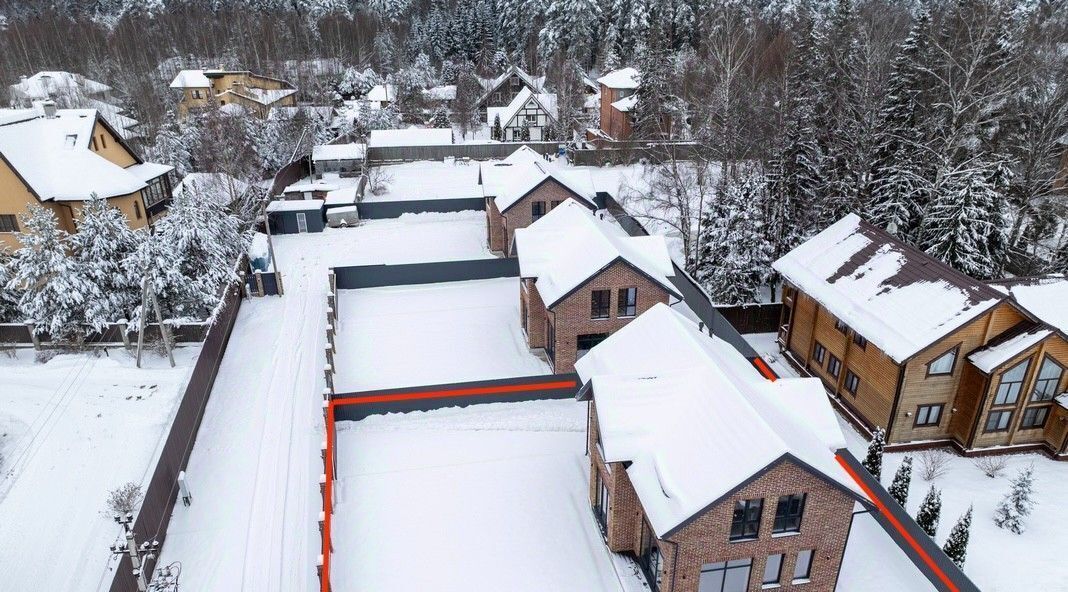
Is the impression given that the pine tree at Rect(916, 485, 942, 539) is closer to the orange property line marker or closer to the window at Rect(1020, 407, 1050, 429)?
the orange property line marker

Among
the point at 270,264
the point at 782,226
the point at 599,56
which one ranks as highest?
the point at 599,56

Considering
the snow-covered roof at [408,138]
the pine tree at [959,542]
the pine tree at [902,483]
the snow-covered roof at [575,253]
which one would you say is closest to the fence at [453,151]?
the snow-covered roof at [408,138]

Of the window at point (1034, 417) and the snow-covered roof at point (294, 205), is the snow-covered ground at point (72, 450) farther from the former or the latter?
the window at point (1034, 417)

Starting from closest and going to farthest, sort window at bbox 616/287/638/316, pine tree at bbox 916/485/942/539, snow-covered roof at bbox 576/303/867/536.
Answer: snow-covered roof at bbox 576/303/867/536 → pine tree at bbox 916/485/942/539 → window at bbox 616/287/638/316

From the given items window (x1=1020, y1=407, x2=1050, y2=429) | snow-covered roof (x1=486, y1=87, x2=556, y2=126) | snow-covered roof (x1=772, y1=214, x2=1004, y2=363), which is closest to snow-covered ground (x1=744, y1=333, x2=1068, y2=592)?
window (x1=1020, y1=407, x2=1050, y2=429)

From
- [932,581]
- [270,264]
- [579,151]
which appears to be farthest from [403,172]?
[932,581]

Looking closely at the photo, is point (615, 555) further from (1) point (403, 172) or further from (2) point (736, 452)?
(1) point (403, 172)

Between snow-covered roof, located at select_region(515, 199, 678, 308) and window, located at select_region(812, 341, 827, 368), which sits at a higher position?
snow-covered roof, located at select_region(515, 199, 678, 308)
